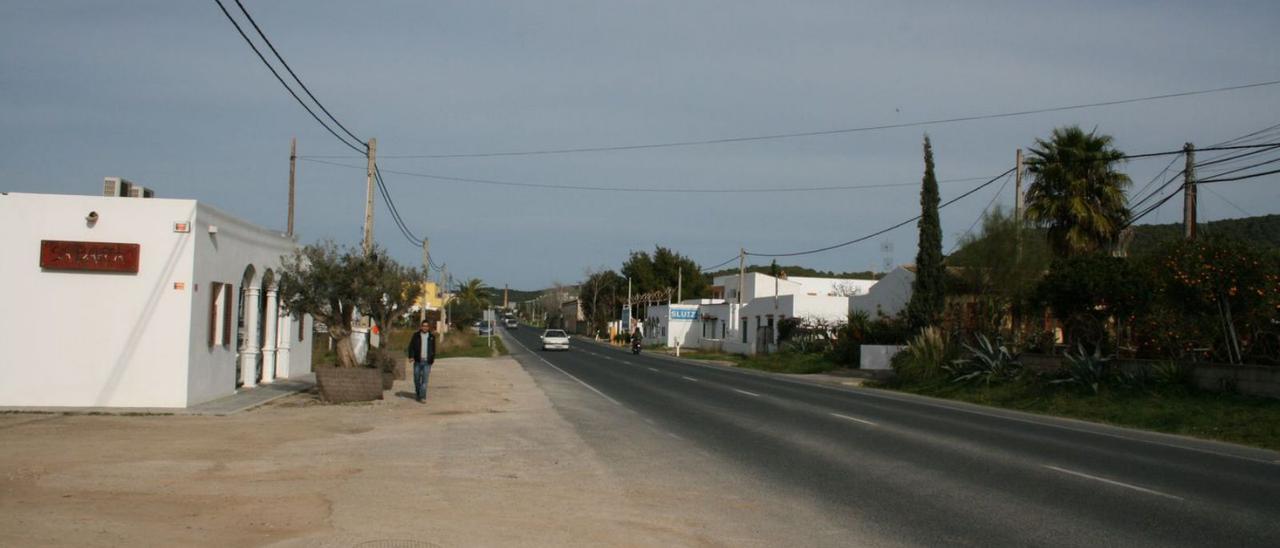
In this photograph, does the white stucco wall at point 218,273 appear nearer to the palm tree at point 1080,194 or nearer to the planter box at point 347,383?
the planter box at point 347,383

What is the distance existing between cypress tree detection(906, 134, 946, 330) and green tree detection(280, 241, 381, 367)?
2095 centimetres

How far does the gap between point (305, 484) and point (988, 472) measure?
25.9 feet

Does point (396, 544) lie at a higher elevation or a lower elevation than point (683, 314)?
lower

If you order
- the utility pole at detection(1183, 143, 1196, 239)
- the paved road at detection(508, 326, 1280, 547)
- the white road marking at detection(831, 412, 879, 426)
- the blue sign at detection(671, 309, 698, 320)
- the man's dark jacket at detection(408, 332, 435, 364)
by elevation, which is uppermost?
the utility pole at detection(1183, 143, 1196, 239)

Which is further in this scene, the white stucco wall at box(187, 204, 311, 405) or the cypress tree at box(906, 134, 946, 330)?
the cypress tree at box(906, 134, 946, 330)

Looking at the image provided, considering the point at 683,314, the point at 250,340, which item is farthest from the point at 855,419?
the point at 683,314

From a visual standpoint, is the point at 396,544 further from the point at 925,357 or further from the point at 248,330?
the point at 925,357

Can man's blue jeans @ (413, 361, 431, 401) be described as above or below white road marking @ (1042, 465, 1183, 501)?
above

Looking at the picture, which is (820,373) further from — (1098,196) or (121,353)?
(121,353)

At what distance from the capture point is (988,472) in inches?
492

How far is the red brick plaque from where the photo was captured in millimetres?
17656

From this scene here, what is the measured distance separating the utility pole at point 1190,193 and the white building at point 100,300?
931 inches

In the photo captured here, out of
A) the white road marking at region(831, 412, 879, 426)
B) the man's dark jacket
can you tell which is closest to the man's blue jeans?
the man's dark jacket

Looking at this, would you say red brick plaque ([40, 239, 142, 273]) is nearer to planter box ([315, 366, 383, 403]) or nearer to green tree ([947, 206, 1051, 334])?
planter box ([315, 366, 383, 403])
